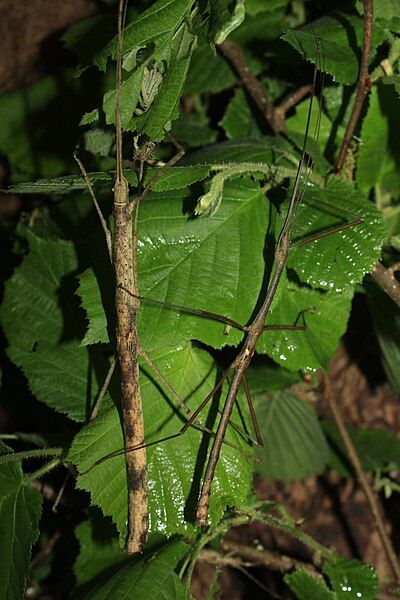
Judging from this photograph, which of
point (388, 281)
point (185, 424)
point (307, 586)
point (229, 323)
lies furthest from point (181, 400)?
point (307, 586)

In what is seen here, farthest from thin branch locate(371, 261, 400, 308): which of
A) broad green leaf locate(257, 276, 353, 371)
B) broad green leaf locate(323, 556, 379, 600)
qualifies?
broad green leaf locate(323, 556, 379, 600)

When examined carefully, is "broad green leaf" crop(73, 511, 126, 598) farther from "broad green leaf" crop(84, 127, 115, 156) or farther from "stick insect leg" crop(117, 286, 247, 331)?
"broad green leaf" crop(84, 127, 115, 156)

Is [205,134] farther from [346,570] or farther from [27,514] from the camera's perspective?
[346,570]

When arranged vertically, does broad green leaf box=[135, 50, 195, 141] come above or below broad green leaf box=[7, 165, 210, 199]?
above

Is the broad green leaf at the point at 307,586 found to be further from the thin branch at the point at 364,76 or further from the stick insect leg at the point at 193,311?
the thin branch at the point at 364,76

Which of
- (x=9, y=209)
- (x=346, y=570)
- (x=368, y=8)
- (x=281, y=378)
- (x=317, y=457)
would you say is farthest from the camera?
(x=317, y=457)

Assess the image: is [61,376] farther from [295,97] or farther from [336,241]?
[295,97]

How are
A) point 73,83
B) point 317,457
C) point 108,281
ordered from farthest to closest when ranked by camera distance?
1. point 317,457
2. point 73,83
3. point 108,281

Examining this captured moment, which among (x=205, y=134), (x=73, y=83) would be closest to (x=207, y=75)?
(x=205, y=134)
